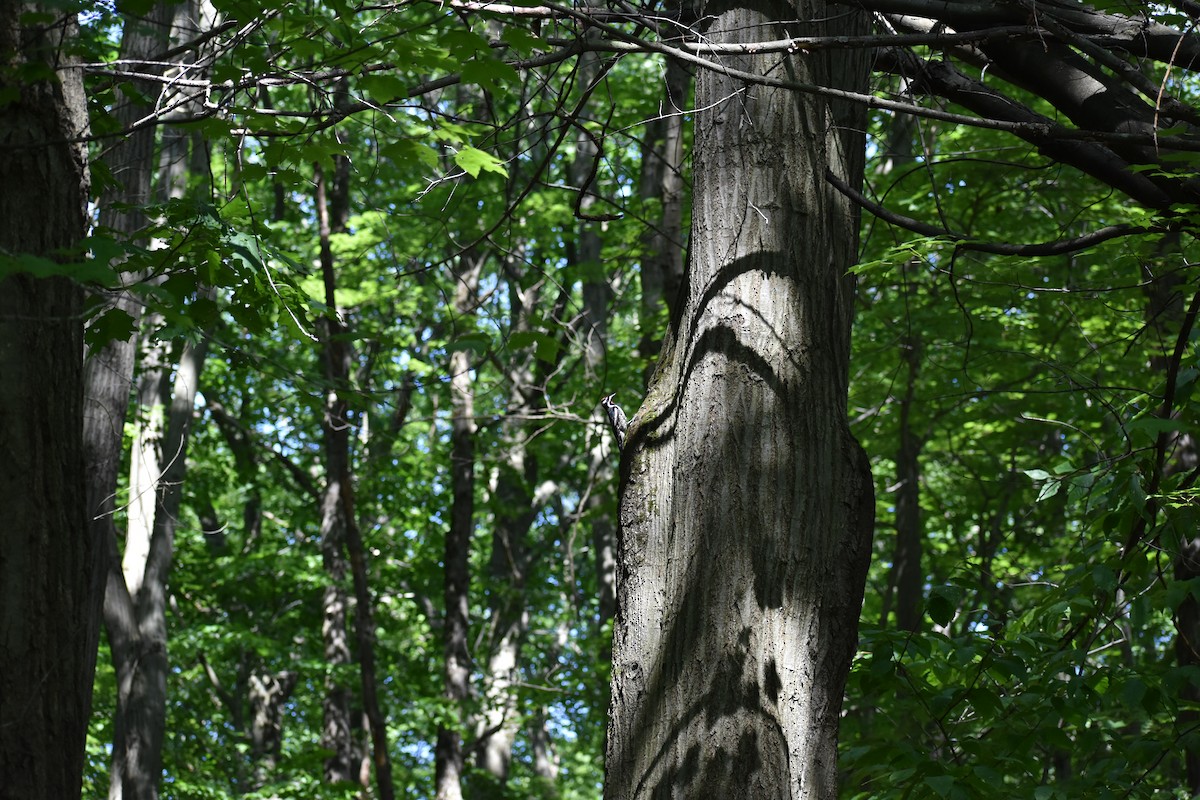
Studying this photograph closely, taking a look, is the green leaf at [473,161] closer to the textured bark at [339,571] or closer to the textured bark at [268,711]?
the textured bark at [339,571]

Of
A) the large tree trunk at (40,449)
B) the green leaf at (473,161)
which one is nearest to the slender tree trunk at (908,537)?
the green leaf at (473,161)

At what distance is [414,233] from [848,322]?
37.7 ft

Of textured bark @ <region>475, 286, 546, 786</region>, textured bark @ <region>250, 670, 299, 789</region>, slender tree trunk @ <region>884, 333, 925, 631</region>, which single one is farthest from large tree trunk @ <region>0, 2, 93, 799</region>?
textured bark @ <region>250, 670, 299, 789</region>

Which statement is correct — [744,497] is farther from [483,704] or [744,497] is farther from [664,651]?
[483,704]

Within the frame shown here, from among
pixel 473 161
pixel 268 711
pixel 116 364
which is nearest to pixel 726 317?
pixel 473 161

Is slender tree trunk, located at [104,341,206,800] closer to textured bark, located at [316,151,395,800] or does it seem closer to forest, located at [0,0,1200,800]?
textured bark, located at [316,151,395,800]

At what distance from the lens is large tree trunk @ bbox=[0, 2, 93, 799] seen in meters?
2.34

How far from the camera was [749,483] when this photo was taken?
2676mm

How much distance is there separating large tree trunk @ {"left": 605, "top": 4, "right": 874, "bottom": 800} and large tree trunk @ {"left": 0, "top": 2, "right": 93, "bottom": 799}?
1.35 meters

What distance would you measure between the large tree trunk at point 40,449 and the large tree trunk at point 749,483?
1.35 metres

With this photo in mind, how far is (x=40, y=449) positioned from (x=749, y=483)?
5.56 feet

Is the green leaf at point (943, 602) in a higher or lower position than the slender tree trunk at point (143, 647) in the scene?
lower

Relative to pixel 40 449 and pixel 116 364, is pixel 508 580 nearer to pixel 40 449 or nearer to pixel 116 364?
pixel 116 364

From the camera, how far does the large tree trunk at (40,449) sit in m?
2.34
